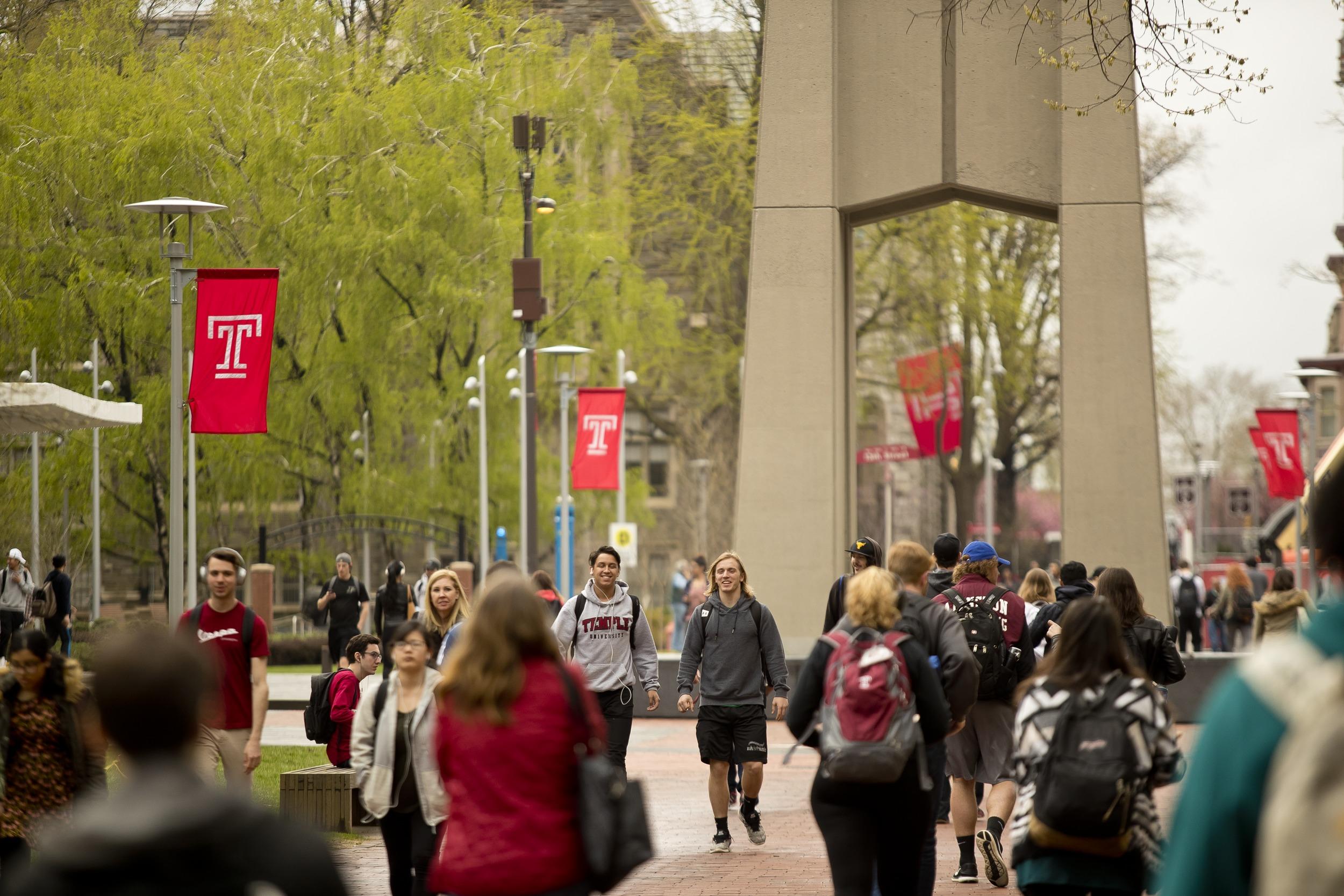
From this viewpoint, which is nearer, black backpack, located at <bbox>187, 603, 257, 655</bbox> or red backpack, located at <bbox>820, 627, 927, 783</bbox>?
red backpack, located at <bbox>820, 627, 927, 783</bbox>

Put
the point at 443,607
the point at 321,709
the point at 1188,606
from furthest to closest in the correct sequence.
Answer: the point at 1188,606, the point at 321,709, the point at 443,607

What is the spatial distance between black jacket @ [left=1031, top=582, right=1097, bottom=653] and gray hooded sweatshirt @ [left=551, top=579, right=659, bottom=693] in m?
2.46

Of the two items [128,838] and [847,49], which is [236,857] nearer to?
[128,838]

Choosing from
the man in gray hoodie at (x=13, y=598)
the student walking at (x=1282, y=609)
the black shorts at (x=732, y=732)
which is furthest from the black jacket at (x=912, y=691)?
the man in gray hoodie at (x=13, y=598)

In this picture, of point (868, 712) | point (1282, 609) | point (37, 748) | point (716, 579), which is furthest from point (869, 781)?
point (1282, 609)

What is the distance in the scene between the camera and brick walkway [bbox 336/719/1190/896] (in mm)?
9656

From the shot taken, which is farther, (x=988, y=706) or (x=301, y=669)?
(x=301, y=669)

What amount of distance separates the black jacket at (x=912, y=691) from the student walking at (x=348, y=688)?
3.87 m

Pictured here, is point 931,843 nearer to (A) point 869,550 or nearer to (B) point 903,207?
(A) point 869,550

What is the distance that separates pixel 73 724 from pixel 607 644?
15.5 feet

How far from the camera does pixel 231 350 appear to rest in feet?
59.5

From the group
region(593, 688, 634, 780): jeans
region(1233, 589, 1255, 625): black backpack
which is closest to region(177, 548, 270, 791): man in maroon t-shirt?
region(593, 688, 634, 780): jeans

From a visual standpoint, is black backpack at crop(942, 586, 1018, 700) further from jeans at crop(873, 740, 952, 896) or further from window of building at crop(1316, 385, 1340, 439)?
window of building at crop(1316, 385, 1340, 439)

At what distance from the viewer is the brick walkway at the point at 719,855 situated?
9656mm
